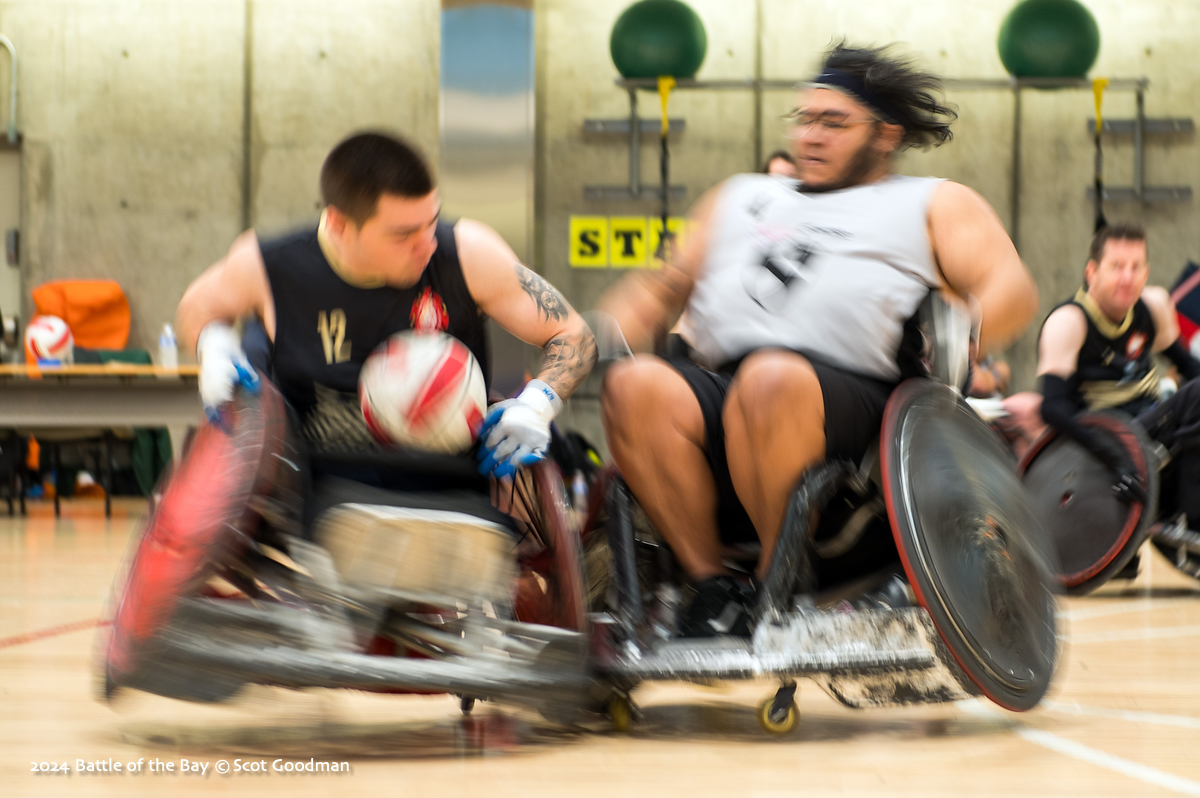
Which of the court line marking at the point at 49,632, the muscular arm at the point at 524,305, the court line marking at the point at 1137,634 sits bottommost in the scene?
the court line marking at the point at 1137,634

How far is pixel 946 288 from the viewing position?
2.61 m

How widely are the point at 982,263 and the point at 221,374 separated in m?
1.45

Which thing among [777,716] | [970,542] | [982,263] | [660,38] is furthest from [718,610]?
[660,38]

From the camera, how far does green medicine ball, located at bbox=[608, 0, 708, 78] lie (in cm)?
935

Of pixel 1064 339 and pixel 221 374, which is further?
pixel 1064 339

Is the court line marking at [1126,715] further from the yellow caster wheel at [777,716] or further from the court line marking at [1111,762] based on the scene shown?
the yellow caster wheel at [777,716]

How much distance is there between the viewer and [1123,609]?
4641 millimetres

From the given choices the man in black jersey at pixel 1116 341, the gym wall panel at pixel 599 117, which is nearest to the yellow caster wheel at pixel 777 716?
the man in black jersey at pixel 1116 341

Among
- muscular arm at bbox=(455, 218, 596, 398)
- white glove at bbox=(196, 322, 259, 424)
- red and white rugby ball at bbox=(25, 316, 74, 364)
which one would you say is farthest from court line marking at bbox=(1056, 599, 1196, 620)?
red and white rugby ball at bbox=(25, 316, 74, 364)

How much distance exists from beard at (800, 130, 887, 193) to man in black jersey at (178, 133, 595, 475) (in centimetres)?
Result: 61

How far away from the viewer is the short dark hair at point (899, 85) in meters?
2.67

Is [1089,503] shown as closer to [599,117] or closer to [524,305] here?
[524,305]

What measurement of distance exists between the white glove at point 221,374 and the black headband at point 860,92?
130cm

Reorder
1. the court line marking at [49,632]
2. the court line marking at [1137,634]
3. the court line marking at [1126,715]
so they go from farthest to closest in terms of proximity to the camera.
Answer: the court line marking at [1137,634] → the court line marking at [49,632] → the court line marking at [1126,715]
